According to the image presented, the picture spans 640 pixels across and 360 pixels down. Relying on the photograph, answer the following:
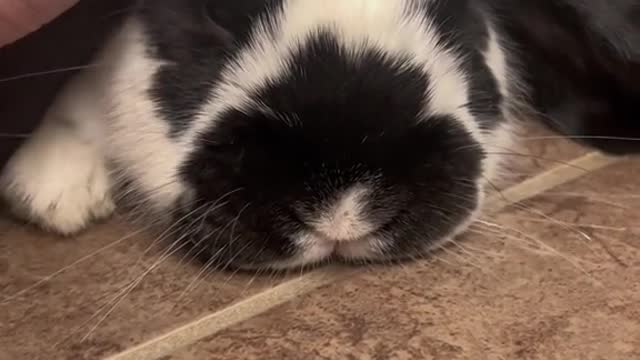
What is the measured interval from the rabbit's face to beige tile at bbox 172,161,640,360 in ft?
0.13

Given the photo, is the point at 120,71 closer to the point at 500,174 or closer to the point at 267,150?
the point at 267,150

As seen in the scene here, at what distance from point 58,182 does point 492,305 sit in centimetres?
45

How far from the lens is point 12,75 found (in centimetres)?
109

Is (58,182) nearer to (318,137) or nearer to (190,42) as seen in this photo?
(190,42)

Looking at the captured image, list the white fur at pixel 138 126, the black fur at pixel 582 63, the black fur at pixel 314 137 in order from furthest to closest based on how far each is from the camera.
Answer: the black fur at pixel 582 63 < the white fur at pixel 138 126 < the black fur at pixel 314 137

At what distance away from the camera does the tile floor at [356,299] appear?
0.99 metres

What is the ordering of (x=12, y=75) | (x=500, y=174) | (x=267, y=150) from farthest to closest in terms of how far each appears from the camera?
1. (x=500, y=174)
2. (x=12, y=75)
3. (x=267, y=150)

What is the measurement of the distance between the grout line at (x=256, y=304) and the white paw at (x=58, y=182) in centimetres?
20

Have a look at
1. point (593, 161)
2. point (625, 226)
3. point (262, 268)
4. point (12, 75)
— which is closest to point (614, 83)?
point (593, 161)

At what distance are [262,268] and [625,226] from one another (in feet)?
1.22

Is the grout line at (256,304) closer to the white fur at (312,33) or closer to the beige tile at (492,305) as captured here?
the beige tile at (492,305)

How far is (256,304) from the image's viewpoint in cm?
105

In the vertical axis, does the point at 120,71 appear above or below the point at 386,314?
above

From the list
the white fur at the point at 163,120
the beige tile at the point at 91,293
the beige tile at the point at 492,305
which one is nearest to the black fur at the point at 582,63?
the white fur at the point at 163,120
